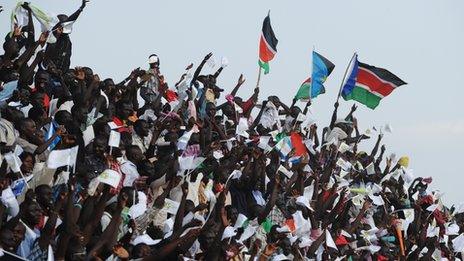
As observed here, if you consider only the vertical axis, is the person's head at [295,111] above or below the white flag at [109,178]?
above

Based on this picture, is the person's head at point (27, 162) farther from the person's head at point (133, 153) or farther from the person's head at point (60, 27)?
the person's head at point (60, 27)

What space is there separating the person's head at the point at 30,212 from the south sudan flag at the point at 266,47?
22.7 ft

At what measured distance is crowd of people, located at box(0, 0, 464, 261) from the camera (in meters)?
6.77

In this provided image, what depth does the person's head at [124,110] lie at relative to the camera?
30.2 ft

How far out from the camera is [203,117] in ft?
34.2

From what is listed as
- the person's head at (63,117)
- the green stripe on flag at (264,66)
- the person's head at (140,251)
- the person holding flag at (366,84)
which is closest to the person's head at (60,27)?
the person's head at (63,117)

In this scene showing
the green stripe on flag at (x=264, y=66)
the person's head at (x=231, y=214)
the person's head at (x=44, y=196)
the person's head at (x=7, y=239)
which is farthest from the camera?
the green stripe on flag at (x=264, y=66)

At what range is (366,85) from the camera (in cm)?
1348

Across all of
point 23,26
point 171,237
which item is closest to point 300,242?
point 171,237

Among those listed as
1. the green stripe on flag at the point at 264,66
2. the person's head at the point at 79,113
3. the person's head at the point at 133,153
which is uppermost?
the green stripe on flag at the point at 264,66

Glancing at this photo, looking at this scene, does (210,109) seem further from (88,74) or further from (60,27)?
(60,27)

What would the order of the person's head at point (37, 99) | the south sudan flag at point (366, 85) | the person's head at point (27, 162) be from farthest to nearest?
1. the south sudan flag at point (366, 85)
2. the person's head at point (37, 99)
3. the person's head at point (27, 162)

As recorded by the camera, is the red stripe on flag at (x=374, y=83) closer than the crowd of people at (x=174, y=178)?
No

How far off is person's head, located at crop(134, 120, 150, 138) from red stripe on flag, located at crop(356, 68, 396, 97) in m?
5.18
